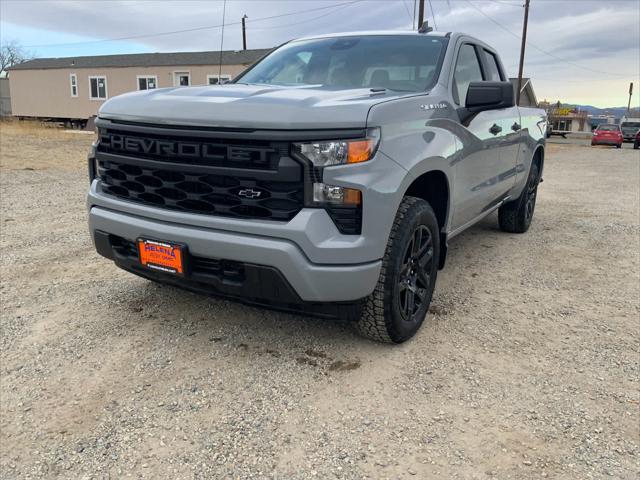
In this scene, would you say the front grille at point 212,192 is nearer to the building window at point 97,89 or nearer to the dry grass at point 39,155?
the dry grass at point 39,155

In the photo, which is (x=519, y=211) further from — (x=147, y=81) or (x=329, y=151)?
(x=147, y=81)

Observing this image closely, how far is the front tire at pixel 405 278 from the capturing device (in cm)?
283

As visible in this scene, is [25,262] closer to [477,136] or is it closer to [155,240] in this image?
[155,240]

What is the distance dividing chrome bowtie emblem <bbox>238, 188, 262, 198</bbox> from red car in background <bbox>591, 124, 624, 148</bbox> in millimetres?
34305

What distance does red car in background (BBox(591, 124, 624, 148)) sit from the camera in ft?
103

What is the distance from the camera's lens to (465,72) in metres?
4.12

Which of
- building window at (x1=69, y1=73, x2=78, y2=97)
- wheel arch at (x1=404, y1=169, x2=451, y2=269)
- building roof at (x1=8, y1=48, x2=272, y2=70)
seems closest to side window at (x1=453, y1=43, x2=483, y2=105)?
wheel arch at (x1=404, y1=169, x2=451, y2=269)

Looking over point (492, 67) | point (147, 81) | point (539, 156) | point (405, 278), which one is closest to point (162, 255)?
point (405, 278)

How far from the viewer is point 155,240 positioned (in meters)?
2.83

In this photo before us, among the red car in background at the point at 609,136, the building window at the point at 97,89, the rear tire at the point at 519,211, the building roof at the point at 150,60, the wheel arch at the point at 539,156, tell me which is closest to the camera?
the rear tire at the point at 519,211

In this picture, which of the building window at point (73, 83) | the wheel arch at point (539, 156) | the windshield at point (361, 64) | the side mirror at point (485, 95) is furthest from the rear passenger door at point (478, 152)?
the building window at point (73, 83)

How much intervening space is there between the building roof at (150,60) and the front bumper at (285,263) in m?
27.5

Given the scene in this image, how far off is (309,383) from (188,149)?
134 cm

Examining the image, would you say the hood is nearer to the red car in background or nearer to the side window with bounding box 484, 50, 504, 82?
the side window with bounding box 484, 50, 504, 82
